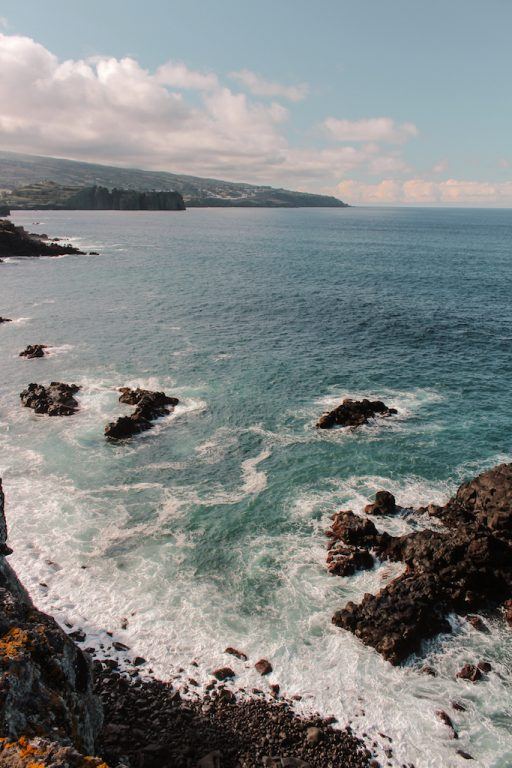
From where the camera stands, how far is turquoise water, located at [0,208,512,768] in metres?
25.0

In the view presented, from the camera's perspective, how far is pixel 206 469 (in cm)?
4272

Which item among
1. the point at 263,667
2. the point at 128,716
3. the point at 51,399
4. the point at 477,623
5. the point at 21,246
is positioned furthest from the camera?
the point at 21,246

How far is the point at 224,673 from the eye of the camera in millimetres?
24375

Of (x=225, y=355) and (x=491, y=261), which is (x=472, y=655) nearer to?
(x=225, y=355)

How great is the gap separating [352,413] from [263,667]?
29.4 metres

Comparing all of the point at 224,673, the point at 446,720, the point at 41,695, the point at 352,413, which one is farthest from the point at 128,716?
the point at 352,413

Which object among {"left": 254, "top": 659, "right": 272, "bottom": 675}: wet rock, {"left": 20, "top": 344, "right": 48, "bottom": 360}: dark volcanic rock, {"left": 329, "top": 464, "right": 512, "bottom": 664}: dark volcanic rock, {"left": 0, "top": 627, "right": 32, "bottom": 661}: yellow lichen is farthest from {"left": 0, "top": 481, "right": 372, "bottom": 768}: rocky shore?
{"left": 20, "top": 344, "right": 48, "bottom": 360}: dark volcanic rock

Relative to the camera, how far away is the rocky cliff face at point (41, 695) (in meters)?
12.3

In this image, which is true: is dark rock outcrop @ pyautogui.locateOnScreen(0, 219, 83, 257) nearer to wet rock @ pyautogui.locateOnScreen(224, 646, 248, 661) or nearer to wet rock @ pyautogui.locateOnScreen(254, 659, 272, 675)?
wet rock @ pyautogui.locateOnScreen(224, 646, 248, 661)

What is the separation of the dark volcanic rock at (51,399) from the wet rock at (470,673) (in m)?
42.7

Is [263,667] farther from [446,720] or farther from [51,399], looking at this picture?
[51,399]

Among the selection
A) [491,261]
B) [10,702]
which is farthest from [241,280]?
[10,702]

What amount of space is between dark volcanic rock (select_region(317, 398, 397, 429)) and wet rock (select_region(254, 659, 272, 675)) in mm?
26817

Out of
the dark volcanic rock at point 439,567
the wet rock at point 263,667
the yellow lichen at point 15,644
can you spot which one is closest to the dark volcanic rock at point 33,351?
the dark volcanic rock at point 439,567
